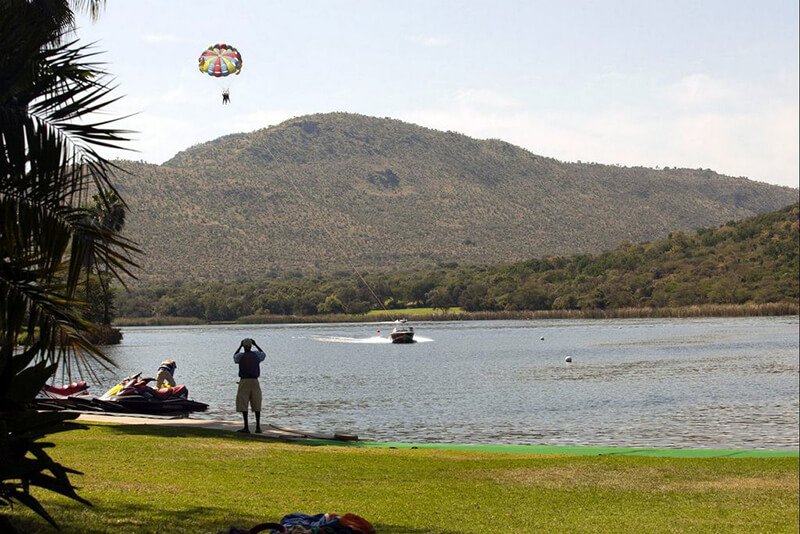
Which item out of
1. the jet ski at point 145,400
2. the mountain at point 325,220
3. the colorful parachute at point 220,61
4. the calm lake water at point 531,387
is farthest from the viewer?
the mountain at point 325,220

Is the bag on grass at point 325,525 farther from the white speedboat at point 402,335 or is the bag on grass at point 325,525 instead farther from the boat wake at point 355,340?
the boat wake at point 355,340

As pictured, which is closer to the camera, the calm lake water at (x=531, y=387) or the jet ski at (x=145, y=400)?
the jet ski at (x=145, y=400)

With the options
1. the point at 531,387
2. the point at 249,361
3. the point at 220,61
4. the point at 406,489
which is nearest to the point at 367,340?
the point at 531,387

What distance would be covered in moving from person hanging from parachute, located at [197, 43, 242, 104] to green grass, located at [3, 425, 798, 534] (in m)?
18.2

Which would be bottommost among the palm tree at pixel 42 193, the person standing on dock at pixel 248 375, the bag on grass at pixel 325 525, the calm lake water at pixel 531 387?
the calm lake water at pixel 531 387

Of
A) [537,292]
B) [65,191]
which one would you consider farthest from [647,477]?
[537,292]

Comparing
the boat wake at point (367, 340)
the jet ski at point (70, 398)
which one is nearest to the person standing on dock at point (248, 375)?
the jet ski at point (70, 398)

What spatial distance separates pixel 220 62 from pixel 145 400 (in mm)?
14151

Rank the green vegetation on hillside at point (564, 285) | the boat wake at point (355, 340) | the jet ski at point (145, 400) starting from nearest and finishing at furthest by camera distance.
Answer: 1. the jet ski at point (145, 400)
2. the boat wake at point (355, 340)
3. the green vegetation on hillside at point (564, 285)

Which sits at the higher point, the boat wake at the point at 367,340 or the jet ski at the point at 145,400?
the jet ski at the point at 145,400

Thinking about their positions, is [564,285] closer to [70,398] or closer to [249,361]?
[70,398]

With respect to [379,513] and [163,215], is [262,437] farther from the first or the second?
[163,215]

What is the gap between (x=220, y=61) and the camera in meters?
34.4

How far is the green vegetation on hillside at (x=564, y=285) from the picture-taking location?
340 ft
